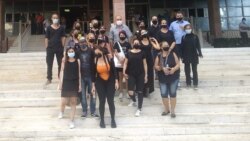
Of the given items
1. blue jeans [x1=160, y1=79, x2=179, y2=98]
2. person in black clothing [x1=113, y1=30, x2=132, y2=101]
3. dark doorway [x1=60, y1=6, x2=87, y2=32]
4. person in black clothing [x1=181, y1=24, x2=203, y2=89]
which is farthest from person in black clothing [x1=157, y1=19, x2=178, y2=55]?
dark doorway [x1=60, y1=6, x2=87, y2=32]

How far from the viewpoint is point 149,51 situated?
9.85 metres

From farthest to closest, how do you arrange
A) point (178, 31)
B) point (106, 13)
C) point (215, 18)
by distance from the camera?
point (215, 18) → point (106, 13) → point (178, 31)

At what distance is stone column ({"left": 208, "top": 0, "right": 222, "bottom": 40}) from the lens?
2778 centimetres

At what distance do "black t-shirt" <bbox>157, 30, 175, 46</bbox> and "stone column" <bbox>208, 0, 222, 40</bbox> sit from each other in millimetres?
18241

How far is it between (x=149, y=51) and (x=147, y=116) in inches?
70.2

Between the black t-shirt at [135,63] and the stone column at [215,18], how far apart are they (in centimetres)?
1950

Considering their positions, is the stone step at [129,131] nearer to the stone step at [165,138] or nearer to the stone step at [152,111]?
the stone step at [165,138]

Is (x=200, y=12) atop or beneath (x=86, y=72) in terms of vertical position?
atop

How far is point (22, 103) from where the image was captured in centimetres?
1003

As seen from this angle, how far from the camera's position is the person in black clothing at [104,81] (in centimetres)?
846

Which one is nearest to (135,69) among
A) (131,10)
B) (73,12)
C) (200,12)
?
(131,10)

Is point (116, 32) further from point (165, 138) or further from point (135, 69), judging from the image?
point (165, 138)

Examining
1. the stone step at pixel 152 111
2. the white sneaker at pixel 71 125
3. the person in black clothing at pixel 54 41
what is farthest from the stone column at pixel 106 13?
the white sneaker at pixel 71 125

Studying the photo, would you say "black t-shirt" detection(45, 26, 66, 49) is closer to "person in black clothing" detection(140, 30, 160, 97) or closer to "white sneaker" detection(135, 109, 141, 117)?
"person in black clothing" detection(140, 30, 160, 97)
